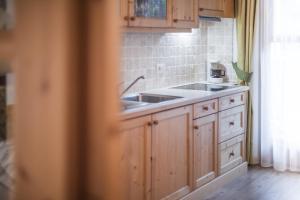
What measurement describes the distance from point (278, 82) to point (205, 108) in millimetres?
1315

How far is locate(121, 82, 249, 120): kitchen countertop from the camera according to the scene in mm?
2889

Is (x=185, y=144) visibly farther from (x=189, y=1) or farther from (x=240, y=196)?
(x=189, y=1)

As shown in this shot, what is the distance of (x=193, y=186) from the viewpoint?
3.64 metres

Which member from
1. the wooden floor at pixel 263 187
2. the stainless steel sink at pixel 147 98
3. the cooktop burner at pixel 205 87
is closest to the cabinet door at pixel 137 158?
the stainless steel sink at pixel 147 98

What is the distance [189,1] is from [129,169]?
65.5 inches

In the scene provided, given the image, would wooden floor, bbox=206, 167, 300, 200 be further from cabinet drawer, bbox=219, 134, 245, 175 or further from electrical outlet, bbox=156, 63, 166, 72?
electrical outlet, bbox=156, 63, 166, 72

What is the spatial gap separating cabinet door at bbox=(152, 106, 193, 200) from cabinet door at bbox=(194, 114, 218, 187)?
117 mm

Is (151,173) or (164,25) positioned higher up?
(164,25)

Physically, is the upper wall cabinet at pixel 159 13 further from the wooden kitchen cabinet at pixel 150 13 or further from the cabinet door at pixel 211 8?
the cabinet door at pixel 211 8

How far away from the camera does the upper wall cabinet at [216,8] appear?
4.00 m

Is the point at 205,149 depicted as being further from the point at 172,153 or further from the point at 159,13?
the point at 159,13

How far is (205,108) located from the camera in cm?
368

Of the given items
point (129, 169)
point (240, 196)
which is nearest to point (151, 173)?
point (129, 169)

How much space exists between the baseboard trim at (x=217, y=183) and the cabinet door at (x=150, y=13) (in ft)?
Result: 4.71
